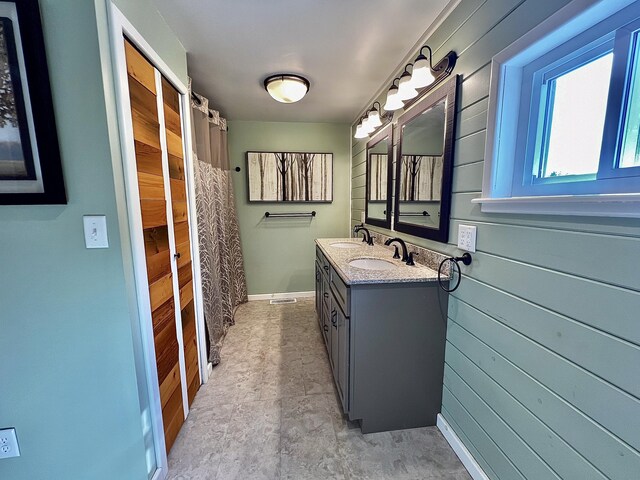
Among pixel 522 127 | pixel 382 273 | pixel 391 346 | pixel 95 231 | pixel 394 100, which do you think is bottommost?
pixel 391 346

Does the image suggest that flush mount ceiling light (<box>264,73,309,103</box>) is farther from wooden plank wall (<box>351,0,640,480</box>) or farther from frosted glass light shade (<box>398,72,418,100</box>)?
wooden plank wall (<box>351,0,640,480</box>)

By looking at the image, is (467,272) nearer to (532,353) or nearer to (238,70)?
(532,353)

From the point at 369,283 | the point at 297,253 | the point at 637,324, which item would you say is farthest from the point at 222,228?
the point at 637,324

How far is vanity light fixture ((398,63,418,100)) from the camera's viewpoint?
152cm

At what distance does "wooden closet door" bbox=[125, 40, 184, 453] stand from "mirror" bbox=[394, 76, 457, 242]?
1.45 m

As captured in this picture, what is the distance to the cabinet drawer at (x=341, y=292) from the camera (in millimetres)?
1380

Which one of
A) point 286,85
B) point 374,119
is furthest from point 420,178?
point 286,85

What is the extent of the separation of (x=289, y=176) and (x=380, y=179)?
1.27 m

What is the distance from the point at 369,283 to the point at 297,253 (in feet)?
7.24

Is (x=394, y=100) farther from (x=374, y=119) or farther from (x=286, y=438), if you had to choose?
Result: (x=286, y=438)

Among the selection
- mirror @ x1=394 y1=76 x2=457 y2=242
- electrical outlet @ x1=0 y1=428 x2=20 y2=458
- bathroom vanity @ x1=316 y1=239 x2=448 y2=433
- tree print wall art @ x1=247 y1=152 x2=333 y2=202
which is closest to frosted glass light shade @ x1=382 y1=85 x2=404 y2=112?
mirror @ x1=394 y1=76 x2=457 y2=242

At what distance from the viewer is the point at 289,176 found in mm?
3254

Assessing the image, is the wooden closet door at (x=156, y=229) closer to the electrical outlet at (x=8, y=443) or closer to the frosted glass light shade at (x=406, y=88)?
the electrical outlet at (x=8, y=443)

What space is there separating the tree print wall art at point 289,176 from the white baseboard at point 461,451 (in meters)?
2.54
